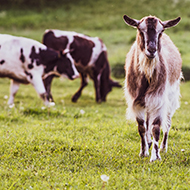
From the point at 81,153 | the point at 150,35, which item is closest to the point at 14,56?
the point at 81,153

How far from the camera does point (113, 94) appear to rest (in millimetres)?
12016

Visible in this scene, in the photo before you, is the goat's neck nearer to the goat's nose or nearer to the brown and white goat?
the brown and white goat

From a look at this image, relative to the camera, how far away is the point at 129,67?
4547 millimetres

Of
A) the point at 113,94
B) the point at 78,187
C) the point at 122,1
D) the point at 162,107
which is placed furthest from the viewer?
the point at 122,1

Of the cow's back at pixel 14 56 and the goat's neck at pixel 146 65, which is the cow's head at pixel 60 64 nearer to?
the cow's back at pixel 14 56

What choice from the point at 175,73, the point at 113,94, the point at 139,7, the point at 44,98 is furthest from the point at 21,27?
the point at 175,73

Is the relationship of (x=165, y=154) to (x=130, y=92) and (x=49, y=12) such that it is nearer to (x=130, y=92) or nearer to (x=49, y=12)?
(x=130, y=92)

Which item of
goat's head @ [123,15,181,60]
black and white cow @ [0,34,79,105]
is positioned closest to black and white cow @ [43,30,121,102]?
black and white cow @ [0,34,79,105]

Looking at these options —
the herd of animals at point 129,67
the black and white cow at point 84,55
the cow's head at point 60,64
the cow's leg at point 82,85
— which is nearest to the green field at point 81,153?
the herd of animals at point 129,67

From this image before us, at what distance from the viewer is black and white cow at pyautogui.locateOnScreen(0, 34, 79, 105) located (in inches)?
314

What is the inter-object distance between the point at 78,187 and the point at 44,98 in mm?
5218

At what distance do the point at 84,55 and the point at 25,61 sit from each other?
2375 mm

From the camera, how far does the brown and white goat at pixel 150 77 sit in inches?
154

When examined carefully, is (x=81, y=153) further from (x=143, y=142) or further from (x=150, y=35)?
(x=150, y=35)
